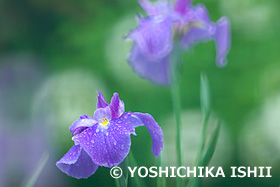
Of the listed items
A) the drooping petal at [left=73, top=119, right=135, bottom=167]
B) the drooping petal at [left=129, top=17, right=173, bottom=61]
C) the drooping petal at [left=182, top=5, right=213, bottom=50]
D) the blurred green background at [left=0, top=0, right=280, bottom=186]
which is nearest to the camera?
the drooping petal at [left=73, top=119, right=135, bottom=167]

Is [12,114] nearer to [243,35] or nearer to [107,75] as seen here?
[107,75]

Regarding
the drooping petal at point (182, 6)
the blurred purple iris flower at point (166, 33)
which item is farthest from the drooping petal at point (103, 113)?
the drooping petal at point (182, 6)

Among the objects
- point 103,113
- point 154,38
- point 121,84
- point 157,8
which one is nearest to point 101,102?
point 103,113

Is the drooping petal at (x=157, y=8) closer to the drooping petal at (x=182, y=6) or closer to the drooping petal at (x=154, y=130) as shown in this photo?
the drooping petal at (x=182, y=6)

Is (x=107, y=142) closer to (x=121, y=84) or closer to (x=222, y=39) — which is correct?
(x=222, y=39)

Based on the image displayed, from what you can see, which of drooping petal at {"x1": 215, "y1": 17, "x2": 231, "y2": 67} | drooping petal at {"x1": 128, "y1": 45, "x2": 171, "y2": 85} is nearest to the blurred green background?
drooping petal at {"x1": 128, "y1": 45, "x2": 171, "y2": 85}

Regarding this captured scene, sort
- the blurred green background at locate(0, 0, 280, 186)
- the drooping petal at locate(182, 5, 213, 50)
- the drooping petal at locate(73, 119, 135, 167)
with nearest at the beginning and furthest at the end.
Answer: the drooping petal at locate(73, 119, 135, 167) < the drooping petal at locate(182, 5, 213, 50) < the blurred green background at locate(0, 0, 280, 186)

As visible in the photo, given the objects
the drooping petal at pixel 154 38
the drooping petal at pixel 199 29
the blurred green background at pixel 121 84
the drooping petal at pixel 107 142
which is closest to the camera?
the drooping petal at pixel 107 142

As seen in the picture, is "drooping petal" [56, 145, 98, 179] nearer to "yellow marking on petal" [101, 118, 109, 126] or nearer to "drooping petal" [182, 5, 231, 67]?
"yellow marking on petal" [101, 118, 109, 126]
